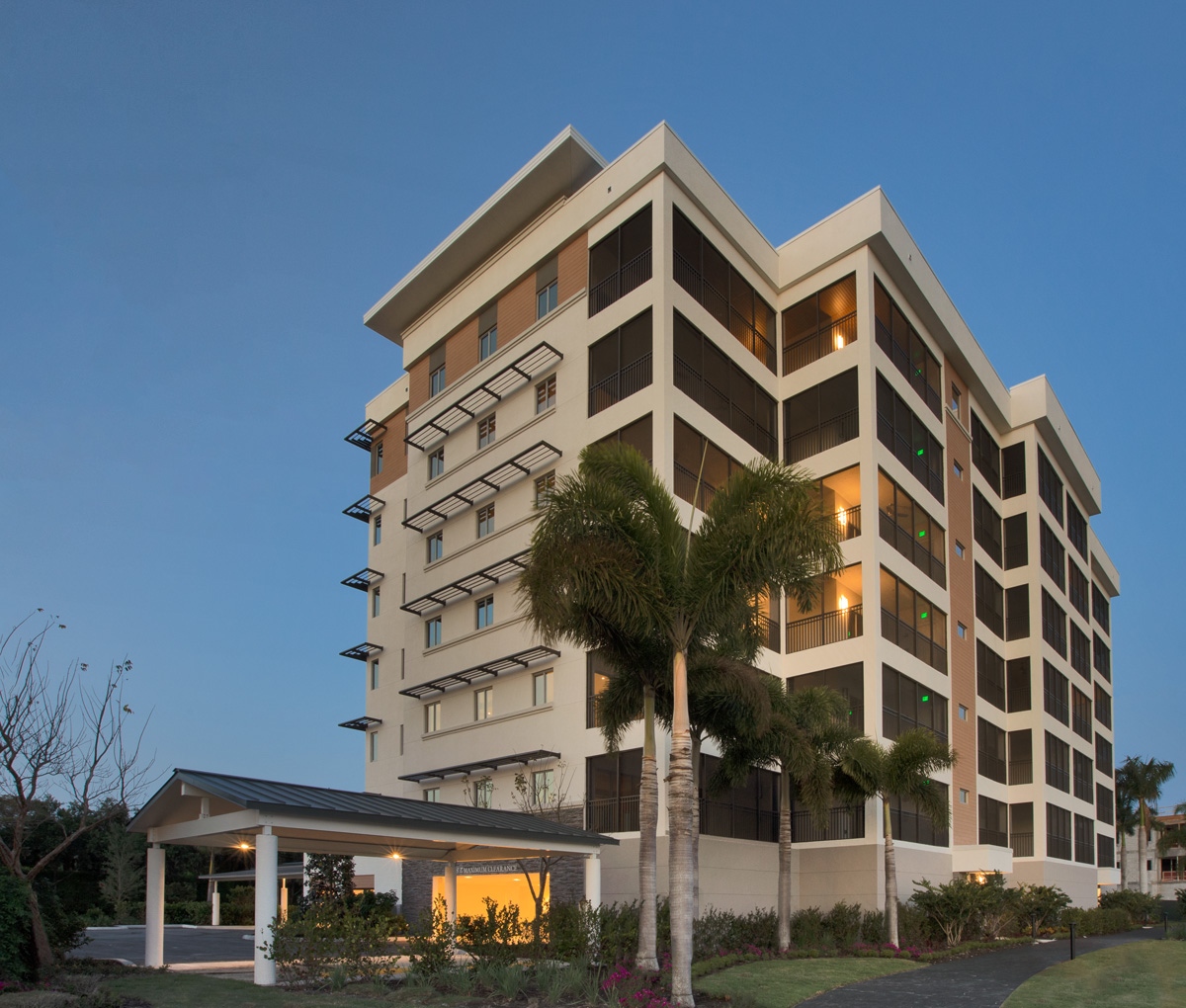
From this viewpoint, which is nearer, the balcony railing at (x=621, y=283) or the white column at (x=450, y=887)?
the white column at (x=450, y=887)

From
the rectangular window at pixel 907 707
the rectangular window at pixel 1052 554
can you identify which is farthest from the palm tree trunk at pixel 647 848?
the rectangular window at pixel 1052 554

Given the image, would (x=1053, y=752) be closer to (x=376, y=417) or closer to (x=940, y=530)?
(x=940, y=530)

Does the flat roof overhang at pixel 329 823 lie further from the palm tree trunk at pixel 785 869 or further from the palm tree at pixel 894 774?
the palm tree at pixel 894 774

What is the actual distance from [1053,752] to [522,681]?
2896 centimetres

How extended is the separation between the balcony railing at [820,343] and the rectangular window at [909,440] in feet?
5.84

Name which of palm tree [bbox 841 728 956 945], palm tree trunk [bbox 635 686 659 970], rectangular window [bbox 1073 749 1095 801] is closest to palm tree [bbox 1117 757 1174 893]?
rectangular window [bbox 1073 749 1095 801]

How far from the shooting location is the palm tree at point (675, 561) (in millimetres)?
17766

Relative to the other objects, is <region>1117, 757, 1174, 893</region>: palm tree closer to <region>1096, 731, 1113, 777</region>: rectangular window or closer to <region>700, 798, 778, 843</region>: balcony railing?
<region>1096, 731, 1113, 777</region>: rectangular window

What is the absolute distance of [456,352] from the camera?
4116cm

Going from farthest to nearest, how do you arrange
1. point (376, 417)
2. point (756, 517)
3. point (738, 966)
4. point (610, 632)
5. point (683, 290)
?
point (376, 417) < point (683, 290) < point (738, 966) < point (610, 632) < point (756, 517)

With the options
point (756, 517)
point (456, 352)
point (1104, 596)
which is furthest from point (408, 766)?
point (1104, 596)

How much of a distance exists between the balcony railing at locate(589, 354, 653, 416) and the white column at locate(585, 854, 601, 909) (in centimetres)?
1361

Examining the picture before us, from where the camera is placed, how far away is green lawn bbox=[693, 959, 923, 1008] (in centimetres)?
1861

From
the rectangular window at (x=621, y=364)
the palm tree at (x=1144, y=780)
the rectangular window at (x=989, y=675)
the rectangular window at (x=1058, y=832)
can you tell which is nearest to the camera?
the rectangular window at (x=621, y=364)
